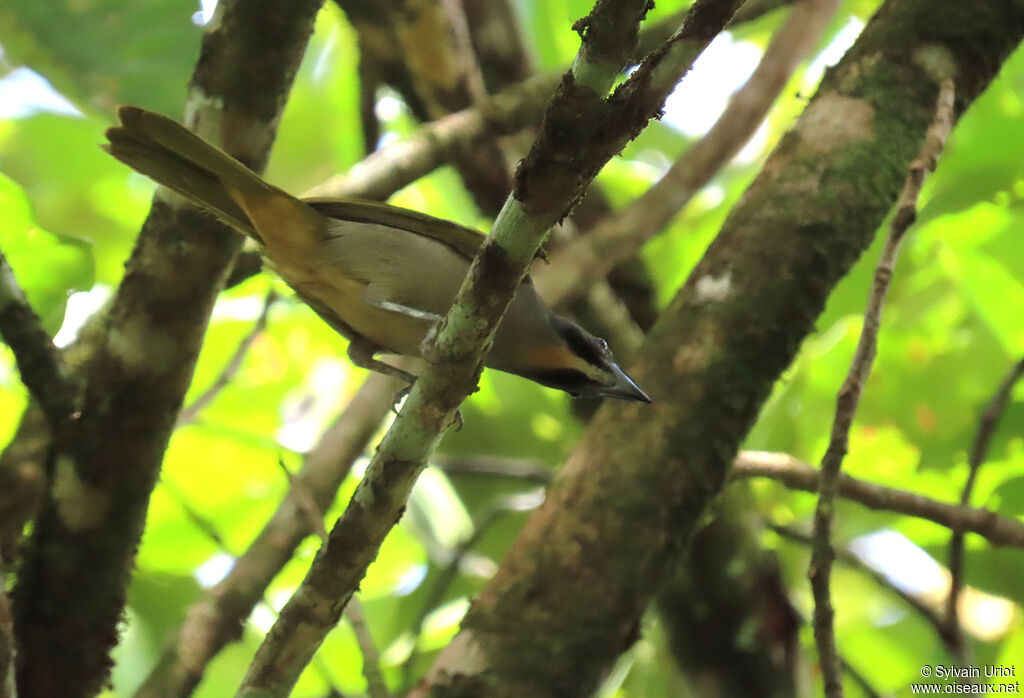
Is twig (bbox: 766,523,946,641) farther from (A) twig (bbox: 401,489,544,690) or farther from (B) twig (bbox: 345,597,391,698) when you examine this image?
(B) twig (bbox: 345,597,391,698)

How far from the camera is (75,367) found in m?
2.90

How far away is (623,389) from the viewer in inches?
115

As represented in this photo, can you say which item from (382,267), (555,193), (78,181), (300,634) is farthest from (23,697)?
(78,181)

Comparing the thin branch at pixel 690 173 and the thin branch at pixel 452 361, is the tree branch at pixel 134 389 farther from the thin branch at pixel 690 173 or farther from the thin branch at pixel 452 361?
the thin branch at pixel 690 173

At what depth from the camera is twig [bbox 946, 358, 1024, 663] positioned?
294 centimetres

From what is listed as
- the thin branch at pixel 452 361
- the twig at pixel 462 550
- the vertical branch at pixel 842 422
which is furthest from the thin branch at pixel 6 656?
the twig at pixel 462 550

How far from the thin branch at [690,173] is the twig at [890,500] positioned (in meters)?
1.19

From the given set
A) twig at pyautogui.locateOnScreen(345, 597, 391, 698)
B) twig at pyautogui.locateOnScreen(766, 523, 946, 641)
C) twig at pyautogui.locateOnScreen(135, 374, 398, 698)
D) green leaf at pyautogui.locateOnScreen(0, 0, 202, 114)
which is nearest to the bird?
twig at pyautogui.locateOnScreen(135, 374, 398, 698)

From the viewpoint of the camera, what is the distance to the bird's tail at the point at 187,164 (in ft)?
8.87

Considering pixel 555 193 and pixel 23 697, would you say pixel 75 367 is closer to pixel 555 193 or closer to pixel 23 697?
pixel 23 697

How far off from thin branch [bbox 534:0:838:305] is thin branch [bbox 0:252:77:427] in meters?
2.11

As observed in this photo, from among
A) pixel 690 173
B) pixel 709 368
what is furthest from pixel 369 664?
pixel 690 173

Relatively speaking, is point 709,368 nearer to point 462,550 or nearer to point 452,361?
point 452,361

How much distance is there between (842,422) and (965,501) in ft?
3.03
